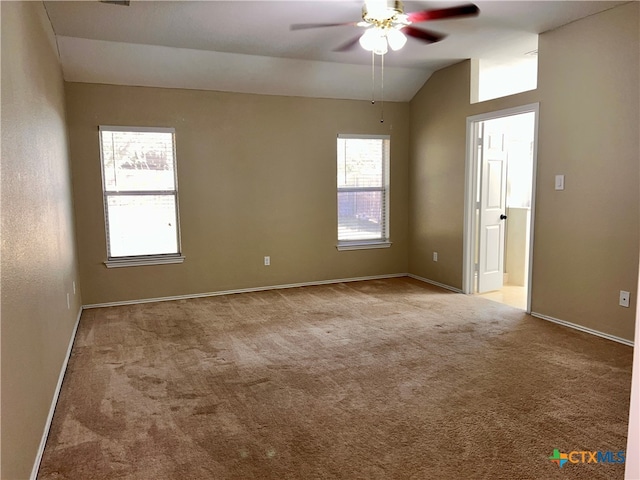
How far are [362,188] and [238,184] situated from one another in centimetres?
172

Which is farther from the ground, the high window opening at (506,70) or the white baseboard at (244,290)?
the high window opening at (506,70)

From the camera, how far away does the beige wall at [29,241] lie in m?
1.85

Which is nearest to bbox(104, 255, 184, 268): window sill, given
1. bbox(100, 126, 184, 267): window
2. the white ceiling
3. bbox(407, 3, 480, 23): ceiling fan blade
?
bbox(100, 126, 184, 267): window

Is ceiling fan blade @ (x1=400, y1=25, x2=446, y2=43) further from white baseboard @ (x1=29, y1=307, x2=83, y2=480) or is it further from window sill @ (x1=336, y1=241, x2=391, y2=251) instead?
white baseboard @ (x1=29, y1=307, x2=83, y2=480)

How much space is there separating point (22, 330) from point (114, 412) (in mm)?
912

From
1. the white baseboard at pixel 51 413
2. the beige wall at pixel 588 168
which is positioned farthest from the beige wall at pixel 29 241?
the beige wall at pixel 588 168

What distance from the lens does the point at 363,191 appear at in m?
6.22

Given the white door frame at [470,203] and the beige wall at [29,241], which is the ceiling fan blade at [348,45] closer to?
the white door frame at [470,203]

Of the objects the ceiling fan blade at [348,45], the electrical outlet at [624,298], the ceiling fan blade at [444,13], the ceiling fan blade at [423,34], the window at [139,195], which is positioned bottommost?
the electrical outlet at [624,298]

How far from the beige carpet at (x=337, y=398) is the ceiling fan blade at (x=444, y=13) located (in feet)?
8.38

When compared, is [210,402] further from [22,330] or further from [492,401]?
[492,401]

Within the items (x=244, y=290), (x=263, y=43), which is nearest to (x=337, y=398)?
(x=244, y=290)

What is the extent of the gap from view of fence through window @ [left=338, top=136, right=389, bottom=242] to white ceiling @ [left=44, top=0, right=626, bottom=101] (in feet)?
2.17

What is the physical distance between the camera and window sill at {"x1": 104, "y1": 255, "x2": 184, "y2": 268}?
5.04m
